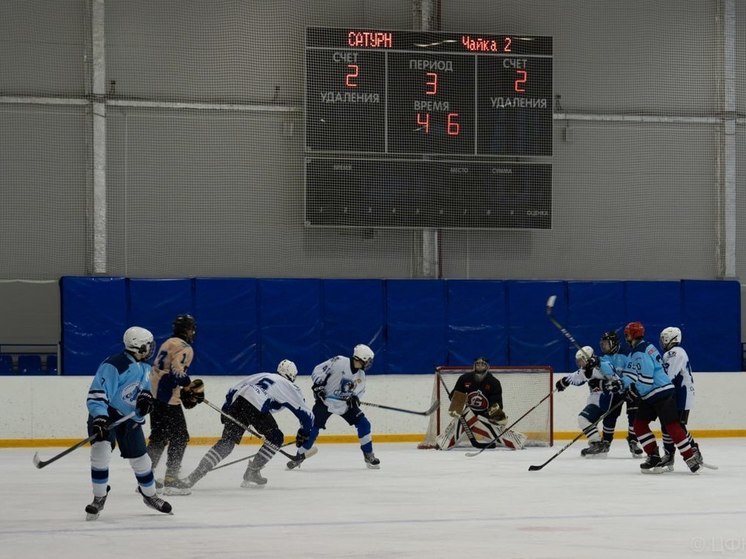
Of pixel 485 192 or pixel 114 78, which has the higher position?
pixel 114 78

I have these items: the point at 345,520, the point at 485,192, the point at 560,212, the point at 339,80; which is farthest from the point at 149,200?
the point at 345,520

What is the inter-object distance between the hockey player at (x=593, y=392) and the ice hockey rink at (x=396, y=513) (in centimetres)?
59

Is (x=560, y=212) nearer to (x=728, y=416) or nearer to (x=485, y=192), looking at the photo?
(x=485, y=192)

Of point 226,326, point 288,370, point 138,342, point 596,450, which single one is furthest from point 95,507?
point 226,326

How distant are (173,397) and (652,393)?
13.3 feet

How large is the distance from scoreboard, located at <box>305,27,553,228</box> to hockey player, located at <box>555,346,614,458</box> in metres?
3.64

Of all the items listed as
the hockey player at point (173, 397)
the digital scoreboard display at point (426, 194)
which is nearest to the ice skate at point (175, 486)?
the hockey player at point (173, 397)

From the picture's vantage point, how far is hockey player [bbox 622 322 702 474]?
1138cm

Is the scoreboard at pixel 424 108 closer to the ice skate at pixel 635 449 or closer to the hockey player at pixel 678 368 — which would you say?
the ice skate at pixel 635 449

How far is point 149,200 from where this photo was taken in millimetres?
17562

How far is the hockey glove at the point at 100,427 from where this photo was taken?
779 cm

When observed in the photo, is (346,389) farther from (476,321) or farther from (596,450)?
(476,321)

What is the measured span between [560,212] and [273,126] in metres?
4.06

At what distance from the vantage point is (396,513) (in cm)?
845
